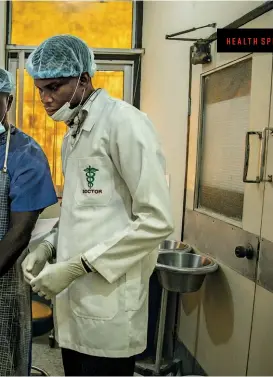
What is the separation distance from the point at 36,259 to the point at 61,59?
64 centimetres

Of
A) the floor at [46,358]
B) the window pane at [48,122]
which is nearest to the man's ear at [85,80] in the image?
the floor at [46,358]

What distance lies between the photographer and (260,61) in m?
1.81

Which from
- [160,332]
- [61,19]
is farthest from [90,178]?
[61,19]

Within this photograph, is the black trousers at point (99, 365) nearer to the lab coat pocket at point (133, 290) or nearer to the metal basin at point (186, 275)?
the lab coat pocket at point (133, 290)

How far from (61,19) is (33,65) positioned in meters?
2.54

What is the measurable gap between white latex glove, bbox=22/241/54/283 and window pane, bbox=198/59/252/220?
108 centimetres

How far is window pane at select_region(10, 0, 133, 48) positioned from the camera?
3.48 metres

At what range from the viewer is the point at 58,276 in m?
1.12

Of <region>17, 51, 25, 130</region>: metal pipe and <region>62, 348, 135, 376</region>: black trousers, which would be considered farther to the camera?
<region>17, 51, 25, 130</region>: metal pipe

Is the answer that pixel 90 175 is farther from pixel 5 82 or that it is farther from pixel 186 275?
pixel 186 275

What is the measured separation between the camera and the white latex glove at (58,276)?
1104 mm

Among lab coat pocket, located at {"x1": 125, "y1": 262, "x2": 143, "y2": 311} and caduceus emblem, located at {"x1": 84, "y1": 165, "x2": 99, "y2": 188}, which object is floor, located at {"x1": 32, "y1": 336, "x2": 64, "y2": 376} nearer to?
lab coat pocket, located at {"x1": 125, "y1": 262, "x2": 143, "y2": 311}

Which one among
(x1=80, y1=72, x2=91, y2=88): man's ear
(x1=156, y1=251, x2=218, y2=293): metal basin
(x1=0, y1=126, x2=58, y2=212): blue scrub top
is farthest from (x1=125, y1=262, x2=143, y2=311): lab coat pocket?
(x1=156, y1=251, x2=218, y2=293): metal basin

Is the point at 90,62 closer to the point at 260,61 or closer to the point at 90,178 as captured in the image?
the point at 90,178
